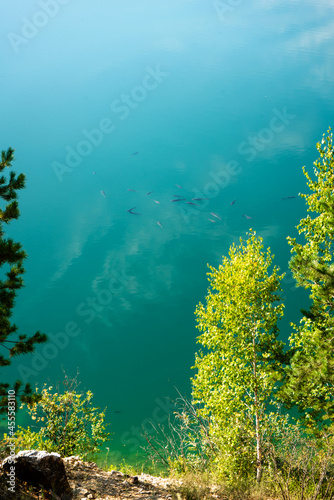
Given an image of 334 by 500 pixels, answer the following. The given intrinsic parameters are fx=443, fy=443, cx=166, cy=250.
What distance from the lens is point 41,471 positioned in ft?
20.7

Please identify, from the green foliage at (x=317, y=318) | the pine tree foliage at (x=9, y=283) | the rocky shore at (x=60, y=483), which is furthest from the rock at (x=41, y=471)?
the green foliage at (x=317, y=318)

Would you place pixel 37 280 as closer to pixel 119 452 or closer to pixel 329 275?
pixel 119 452

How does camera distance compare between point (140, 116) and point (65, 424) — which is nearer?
point (65, 424)

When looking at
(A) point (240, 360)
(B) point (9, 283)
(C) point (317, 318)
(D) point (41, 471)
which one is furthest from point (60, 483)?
(C) point (317, 318)

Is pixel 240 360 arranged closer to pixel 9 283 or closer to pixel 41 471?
pixel 41 471

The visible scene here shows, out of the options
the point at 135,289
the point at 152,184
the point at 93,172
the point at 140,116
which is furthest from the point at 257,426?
the point at 140,116

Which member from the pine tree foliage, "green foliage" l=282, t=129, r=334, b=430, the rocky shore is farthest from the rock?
"green foliage" l=282, t=129, r=334, b=430

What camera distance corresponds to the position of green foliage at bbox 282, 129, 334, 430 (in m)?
7.65

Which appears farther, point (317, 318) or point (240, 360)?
point (240, 360)

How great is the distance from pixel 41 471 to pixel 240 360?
5.15m

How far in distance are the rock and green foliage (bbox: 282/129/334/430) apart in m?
4.22

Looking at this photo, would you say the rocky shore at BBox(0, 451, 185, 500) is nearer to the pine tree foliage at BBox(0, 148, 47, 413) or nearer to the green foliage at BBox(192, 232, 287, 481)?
the pine tree foliage at BBox(0, 148, 47, 413)

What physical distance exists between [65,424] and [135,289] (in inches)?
1048

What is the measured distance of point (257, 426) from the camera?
977 centimetres
